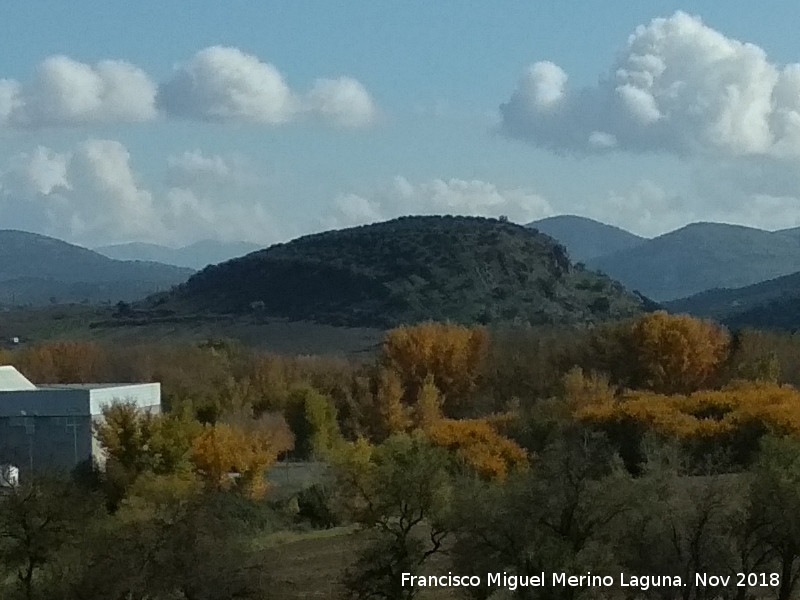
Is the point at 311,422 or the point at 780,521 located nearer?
the point at 780,521

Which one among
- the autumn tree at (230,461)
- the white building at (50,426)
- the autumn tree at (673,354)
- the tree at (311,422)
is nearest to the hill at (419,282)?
the autumn tree at (673,354)

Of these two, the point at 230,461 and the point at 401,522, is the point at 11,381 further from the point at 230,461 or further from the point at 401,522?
the point at 401,522

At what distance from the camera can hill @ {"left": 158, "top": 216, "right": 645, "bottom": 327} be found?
5748 inches

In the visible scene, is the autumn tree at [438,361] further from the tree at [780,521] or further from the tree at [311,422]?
the tree at [780,521]

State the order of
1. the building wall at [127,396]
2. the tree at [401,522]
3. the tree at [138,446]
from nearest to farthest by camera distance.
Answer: the tree at [401,522] < the tree at [138,446] < the building wall at [127,396]

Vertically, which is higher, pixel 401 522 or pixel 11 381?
pixel 11 381

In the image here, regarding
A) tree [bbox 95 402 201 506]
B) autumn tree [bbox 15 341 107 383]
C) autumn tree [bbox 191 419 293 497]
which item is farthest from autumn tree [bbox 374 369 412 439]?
tree [bbox 95 402 201 506]

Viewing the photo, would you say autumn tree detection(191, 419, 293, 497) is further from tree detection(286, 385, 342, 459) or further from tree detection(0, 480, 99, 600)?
tree detection(0, 480, 99, 600)

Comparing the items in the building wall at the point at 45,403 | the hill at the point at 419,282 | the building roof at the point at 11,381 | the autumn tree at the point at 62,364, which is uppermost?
the hill at the point at 419,282

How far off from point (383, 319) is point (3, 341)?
4126 centimetres

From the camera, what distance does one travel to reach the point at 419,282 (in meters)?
155

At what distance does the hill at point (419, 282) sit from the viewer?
479 ft

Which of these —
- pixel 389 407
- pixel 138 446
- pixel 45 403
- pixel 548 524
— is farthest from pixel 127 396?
pixel 548 524

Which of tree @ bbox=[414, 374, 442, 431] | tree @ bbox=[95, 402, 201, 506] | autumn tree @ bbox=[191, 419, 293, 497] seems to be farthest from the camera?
tree @ bbox=[414, 374, 442, 431]
